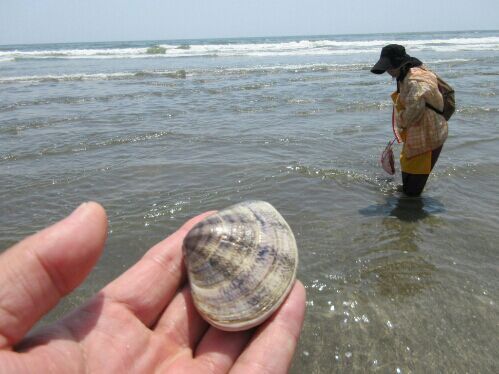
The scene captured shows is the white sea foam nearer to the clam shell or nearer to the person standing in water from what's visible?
the person standing in water

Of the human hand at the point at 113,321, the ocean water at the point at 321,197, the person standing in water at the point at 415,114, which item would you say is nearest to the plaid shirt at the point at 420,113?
the person standing in water at the point at 415,114

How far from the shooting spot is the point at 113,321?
7.38 ft

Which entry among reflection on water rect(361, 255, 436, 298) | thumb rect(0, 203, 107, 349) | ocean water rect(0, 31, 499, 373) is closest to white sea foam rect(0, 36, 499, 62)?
ocean water rect(0, 31, 499, 373)

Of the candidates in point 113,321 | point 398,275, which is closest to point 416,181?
point 398,275

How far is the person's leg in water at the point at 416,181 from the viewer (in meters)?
5.22

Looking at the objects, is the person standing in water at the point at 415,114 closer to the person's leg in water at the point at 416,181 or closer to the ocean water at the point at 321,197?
the person's leg in water at the point at 416,181

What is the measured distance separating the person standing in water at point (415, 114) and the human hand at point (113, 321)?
3333mm

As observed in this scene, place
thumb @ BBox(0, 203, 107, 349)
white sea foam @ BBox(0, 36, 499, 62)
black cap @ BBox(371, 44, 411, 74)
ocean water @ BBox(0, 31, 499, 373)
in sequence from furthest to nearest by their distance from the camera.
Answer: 1. white sea foam @ BBox(0, 36, 499, 62)
2. black cap @ BBox(371, 44, 411, 74)
3. ocean water @ BBox(0, 31, 499, 373)
4. thumb @ BBox(0, 203, 107, 349)

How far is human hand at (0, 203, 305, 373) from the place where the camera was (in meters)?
1.79

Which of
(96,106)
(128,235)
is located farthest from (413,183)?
(96,106)

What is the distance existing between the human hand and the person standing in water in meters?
3.33

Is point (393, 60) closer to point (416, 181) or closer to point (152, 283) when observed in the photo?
point (416, 181)

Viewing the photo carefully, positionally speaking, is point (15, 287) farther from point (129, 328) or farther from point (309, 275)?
point (309, 275)

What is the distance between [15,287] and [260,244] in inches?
54.3
